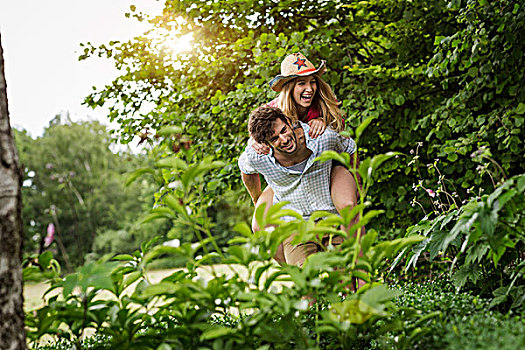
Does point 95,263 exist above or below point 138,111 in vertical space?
below

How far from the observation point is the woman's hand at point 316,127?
9.19ft

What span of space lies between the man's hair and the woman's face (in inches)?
14.8

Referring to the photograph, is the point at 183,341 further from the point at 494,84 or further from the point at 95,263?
the point at 494,84

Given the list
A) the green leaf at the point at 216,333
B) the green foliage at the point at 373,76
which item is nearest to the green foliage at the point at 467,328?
the green leaf at the point at 216,333

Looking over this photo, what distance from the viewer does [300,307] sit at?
1216mm

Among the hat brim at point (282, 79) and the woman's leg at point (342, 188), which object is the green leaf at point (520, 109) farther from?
the woman's leg at point (342, 188)

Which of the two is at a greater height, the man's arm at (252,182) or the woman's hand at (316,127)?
the woman's hand at (316,127)

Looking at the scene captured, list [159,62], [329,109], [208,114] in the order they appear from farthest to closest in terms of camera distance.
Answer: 1. [159,62]
2. [208,114]
3. [329,109]

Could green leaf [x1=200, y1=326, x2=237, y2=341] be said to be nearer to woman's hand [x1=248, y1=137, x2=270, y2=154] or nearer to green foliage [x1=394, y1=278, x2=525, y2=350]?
green foliage [x1=394, y1=278, x2=525, y2=350]

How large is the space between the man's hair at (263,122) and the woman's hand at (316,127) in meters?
0.16

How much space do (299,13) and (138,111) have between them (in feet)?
7.00

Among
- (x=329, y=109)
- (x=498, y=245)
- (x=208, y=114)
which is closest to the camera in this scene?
(x=498, y=245)

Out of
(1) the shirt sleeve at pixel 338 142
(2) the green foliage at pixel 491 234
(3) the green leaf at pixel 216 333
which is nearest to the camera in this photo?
(3) the green leaf at pixel 216 333

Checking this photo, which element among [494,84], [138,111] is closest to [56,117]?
[138,111]
